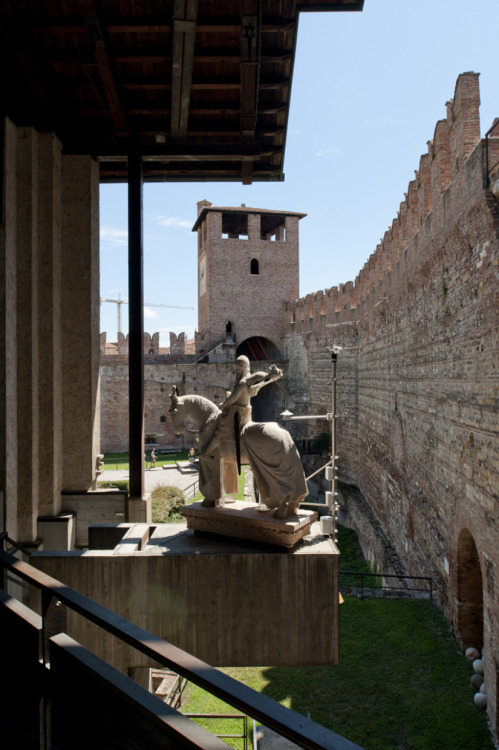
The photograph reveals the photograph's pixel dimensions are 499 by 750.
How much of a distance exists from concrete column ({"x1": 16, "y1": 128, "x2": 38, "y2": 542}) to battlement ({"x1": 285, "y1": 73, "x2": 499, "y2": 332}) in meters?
5.33

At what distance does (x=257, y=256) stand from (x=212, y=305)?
3.87 metres

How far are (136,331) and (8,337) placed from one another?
63.6 inches

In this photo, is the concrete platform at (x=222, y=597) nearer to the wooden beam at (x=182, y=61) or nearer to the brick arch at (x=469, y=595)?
the brick arch at (x=469, y=595)

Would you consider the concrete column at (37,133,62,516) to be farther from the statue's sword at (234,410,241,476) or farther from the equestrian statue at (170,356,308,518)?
the statue's sword at (234,410,241,476)

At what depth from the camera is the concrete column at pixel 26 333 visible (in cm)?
651

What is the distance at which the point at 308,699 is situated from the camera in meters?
7.17

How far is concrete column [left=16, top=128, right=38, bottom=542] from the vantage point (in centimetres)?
651

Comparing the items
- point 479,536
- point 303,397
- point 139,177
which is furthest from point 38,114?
point 303,397

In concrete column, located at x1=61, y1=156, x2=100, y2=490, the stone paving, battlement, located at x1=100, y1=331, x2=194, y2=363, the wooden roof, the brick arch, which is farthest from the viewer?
battlement, located at x1=100, y1=331, x2=194, y2=363

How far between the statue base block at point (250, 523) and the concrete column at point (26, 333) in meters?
2.08

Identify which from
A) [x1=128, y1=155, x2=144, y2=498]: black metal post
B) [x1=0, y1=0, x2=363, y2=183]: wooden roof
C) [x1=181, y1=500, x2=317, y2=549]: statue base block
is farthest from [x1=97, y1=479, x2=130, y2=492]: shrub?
[x1=181, y1=500, x2=317, y2=549]: statue base block

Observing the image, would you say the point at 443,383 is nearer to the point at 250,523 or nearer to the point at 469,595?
the point at 469,595

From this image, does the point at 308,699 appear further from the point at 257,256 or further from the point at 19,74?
the point at 257,256

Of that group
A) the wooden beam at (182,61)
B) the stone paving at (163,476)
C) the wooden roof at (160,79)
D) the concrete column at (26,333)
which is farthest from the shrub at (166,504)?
the wooden beam at (182,61)
